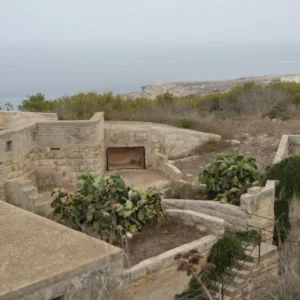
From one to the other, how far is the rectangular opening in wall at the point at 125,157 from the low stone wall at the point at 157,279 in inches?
332

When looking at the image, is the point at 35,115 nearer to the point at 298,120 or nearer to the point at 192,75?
the point at 298,120

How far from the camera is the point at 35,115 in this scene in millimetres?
16297

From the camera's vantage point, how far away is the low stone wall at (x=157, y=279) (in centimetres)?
793

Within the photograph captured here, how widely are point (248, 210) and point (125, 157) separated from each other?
790 cm

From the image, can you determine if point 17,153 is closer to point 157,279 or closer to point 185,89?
point 157,279

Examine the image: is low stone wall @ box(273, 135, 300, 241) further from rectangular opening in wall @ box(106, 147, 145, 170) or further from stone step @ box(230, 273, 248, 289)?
rectangular opening in wall @ box(106, 147, 145, 170)

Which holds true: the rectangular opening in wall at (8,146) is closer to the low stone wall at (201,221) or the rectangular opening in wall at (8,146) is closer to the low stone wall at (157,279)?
the low stone wall at (201,221)

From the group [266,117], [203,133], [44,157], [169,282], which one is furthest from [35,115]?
[266,117]

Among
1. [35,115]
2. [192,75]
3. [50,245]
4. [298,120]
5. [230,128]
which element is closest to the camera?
[50,245]

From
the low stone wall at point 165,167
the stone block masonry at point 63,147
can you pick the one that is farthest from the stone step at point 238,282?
the stone block masonry at point 63,147

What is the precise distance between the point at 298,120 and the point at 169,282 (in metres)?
15.1

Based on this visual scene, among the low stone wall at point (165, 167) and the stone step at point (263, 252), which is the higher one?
the low stone wall at point (165, 167)

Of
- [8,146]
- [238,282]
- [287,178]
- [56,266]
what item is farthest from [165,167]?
[56,266]

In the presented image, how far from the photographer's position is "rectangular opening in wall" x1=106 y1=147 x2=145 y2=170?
56.9ft
